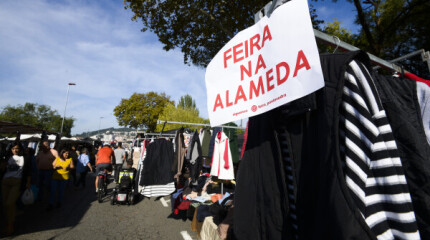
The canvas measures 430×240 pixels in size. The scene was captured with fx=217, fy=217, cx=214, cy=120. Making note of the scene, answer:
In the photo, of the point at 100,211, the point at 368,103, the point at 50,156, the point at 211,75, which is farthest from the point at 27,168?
the point at 368,103

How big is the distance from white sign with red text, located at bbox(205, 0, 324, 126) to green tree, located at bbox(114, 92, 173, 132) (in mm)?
44227

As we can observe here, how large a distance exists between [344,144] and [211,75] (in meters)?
0.93

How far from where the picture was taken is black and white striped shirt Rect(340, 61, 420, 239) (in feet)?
2.67

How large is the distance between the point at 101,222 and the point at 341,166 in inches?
250

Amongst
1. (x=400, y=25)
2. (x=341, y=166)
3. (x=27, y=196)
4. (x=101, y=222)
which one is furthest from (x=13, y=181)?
(x=400, y=25)

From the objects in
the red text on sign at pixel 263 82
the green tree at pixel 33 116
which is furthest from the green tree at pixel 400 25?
the green tree at pixel 33 116

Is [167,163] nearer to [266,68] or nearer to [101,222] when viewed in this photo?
[101,222]

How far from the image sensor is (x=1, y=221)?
5.59m

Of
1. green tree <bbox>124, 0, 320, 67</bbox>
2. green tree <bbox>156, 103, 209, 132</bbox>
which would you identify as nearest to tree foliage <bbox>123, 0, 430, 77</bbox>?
green tree <bbox>124, 0, 320, 67</bbox>

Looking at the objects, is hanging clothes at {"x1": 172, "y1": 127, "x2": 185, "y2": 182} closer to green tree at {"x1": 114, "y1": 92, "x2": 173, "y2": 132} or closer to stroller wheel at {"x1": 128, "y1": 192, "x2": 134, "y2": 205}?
stroller wheel at {"x1": 128, "y1": 192, "x2": 134, "y2": 205}

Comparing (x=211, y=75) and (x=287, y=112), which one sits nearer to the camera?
(x=287, y=112)

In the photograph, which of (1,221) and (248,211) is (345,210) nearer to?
(248,211)

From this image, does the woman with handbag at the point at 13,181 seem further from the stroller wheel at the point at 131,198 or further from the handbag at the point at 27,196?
the stroller wheel at the point at 131,198

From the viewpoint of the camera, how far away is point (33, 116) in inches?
1885
